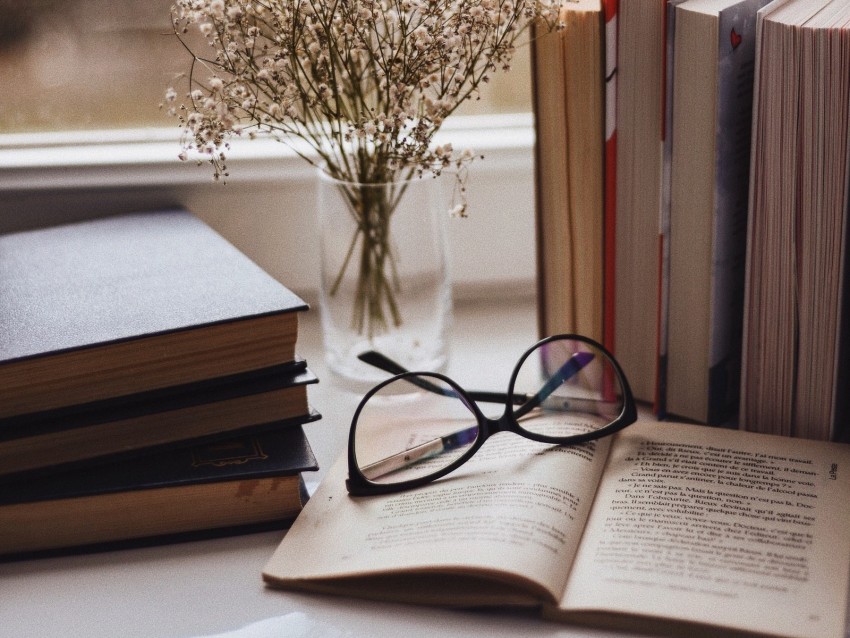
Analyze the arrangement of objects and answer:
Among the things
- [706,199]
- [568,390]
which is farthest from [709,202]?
[568,390]

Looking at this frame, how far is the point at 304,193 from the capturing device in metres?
1.18

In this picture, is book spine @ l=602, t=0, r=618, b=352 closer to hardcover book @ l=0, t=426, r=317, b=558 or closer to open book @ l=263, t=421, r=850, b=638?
open book @ l=263, t=421, r=850, b=638

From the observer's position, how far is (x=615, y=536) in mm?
726

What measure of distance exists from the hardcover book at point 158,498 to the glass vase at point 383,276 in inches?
10.3

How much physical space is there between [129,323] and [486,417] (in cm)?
34

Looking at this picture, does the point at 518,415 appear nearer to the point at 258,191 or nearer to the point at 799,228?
the point at 799,228

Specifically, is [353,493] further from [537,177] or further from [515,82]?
[515,82]

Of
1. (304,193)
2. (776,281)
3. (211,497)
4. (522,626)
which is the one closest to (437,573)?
(522,626)

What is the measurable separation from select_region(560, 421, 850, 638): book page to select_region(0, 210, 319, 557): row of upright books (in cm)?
26

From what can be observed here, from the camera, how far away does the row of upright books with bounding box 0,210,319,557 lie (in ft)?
2.43

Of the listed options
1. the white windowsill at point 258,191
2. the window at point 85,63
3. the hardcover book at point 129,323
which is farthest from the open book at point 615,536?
the window at point 85,63

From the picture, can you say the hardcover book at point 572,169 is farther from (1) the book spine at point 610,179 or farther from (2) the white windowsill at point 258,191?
(2) the white windowsill at point 258,191

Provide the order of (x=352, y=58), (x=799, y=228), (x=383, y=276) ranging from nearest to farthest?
(x=799, y=228) → (x=352, y=58) → (x=383, y=276)

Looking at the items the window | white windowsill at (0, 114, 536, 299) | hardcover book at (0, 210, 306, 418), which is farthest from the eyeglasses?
the window
